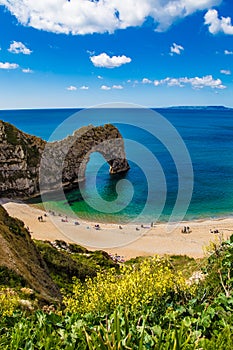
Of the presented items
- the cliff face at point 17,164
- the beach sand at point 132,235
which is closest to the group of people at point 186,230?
the beach sand at point 132,235

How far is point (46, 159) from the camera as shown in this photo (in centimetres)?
7775

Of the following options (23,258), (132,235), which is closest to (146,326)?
(23,258)

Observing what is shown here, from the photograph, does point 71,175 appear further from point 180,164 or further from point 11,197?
point 180,164

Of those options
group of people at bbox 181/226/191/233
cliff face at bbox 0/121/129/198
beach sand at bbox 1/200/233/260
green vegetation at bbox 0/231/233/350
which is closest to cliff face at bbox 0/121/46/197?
cliff face at bbox 0/121/129/198

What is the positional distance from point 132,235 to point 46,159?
121 ft

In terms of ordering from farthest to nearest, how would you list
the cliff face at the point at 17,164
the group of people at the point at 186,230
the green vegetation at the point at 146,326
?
the cliff face at the point at 17,164
the group of people at the point at 186,230
the green vegetation at the point at 146,326

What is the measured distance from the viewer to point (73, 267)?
2341 cm

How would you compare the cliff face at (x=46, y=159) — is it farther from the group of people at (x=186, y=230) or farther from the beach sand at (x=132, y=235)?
the group of people at (x=186, y=230)

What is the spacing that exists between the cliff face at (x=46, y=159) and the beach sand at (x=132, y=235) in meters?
14.5

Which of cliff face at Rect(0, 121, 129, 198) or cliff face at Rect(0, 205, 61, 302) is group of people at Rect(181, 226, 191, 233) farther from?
cliff face at Rect(0, 121, 129, 198)

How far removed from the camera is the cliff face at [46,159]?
69.8 metres

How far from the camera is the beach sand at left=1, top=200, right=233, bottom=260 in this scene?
142ft

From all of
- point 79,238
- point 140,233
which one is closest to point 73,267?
point 79,238

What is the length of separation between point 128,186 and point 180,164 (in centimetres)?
3206
